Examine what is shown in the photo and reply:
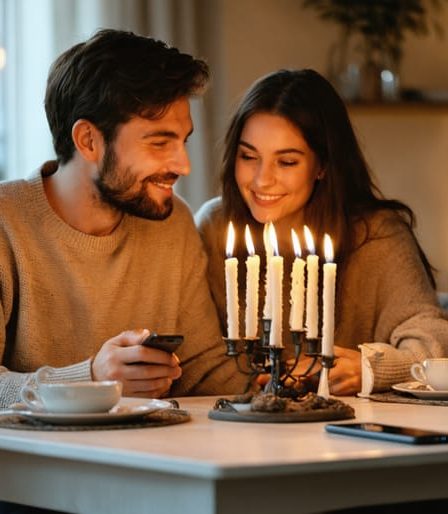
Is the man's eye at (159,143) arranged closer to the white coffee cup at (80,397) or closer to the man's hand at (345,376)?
the man's hand at (345,376)

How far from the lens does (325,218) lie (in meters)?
2.79

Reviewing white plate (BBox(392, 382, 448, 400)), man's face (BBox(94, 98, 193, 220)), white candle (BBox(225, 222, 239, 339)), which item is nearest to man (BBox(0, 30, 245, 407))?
man's face (BBox(94, 98, 193, 220))

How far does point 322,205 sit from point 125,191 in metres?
0.51

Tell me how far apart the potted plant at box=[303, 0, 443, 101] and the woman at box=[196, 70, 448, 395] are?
2.07 metres

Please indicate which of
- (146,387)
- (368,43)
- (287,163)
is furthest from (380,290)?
(368,43)

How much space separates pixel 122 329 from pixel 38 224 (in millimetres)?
291

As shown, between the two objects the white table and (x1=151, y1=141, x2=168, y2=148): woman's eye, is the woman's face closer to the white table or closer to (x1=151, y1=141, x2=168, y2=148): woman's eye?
(x1=151, y1=141, x2=168, y2=148): woman's eye

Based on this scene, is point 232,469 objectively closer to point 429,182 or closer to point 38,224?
point 38,224

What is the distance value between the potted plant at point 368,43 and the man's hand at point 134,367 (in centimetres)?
291

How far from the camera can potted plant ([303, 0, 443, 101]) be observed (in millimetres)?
4891

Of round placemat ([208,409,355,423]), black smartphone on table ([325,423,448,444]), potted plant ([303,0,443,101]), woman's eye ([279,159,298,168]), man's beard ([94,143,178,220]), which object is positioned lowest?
round placemat ([208,409,355,423])

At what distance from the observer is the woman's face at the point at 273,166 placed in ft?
8.91

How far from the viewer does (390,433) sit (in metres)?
1.56

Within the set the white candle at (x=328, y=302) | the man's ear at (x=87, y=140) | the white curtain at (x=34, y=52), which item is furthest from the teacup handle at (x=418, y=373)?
the white curtain at (x=34, y=52)
